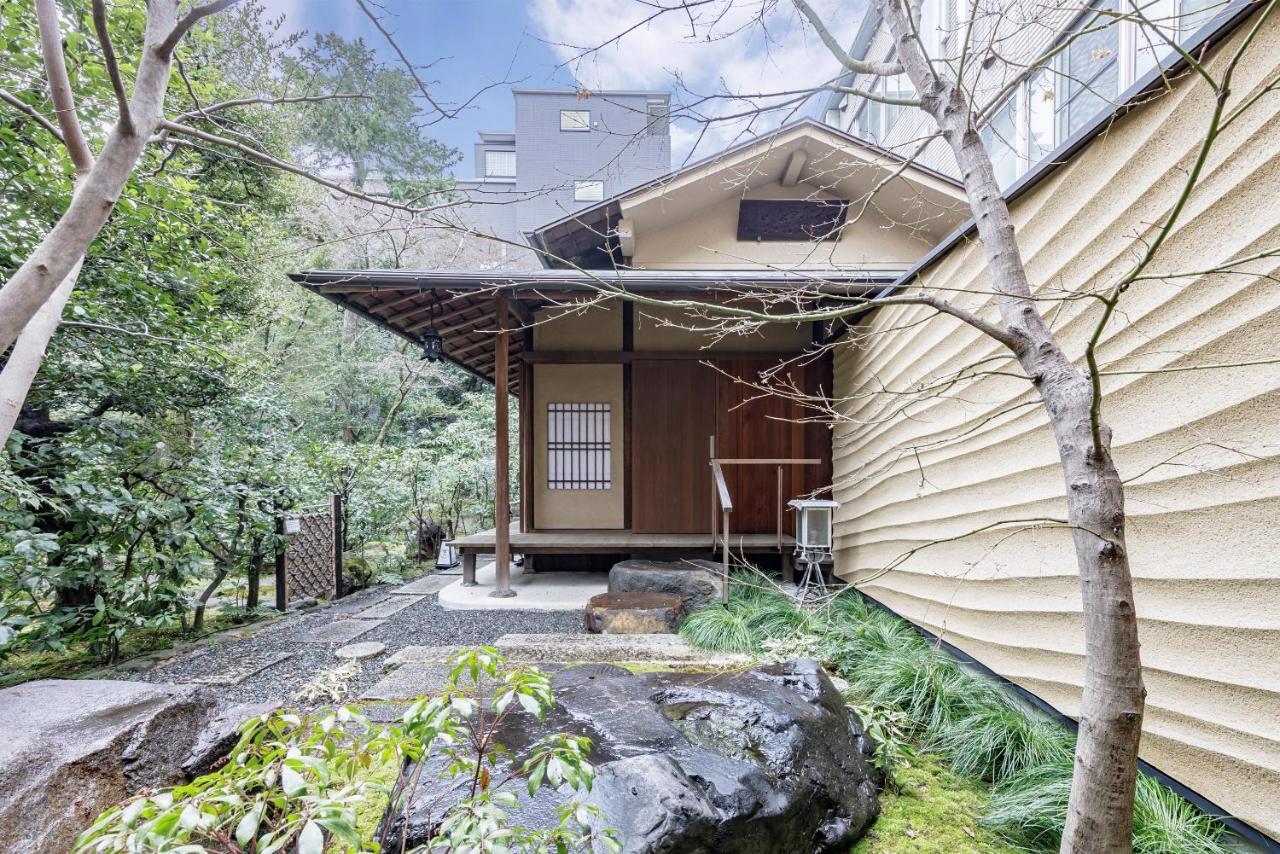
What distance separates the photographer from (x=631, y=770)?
61.9 inches

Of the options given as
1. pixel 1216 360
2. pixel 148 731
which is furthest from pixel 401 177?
pixel 1216 360

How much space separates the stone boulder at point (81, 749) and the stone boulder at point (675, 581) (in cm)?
315

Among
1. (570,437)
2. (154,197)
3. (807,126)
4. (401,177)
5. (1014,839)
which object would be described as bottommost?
(1014,839)

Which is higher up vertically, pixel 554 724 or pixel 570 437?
pixel 570 437

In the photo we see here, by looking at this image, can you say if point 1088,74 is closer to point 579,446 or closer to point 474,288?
point 474,288

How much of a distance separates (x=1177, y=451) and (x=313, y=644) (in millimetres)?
5250

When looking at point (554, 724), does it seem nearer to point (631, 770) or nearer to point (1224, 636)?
point (631, 770)

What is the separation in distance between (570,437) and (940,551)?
14.3 feet

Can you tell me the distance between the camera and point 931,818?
191cm

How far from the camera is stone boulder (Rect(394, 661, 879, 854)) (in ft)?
4.82

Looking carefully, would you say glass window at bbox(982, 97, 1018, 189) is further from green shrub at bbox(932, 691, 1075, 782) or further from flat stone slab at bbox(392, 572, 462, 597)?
flat stone slab at bbox(392, 572, 462, 597)

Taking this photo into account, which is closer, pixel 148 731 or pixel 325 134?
pixel 148 731

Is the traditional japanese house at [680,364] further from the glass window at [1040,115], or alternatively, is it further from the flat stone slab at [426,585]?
the glass window at [1040,115]

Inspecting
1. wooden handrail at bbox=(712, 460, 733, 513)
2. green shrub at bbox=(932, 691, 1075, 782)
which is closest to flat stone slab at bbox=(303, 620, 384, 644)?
wooden handrail at bbox=(712, 460, 733, 513)
